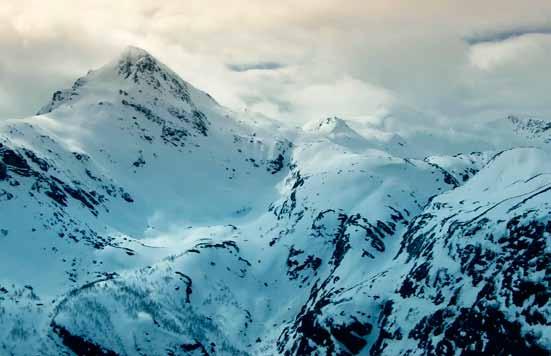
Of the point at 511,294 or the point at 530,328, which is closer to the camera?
the point at 530,328

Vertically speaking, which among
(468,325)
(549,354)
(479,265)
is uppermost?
(479,265)

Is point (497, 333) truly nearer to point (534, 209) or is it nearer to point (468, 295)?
point (468, 295)

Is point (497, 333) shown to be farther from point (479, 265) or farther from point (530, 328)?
point (479, 265)

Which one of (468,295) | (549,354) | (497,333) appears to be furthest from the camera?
(468,295)

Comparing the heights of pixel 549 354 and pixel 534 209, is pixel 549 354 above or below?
below

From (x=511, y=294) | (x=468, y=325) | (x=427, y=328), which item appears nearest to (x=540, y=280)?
(x=511, y=294)

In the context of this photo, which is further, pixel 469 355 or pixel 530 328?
pixel 469 355

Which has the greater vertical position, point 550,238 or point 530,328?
point 550,238

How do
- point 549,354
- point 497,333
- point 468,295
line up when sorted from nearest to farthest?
point 549,354
point 497,333
point 468,295

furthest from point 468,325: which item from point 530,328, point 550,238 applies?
point 550,238
